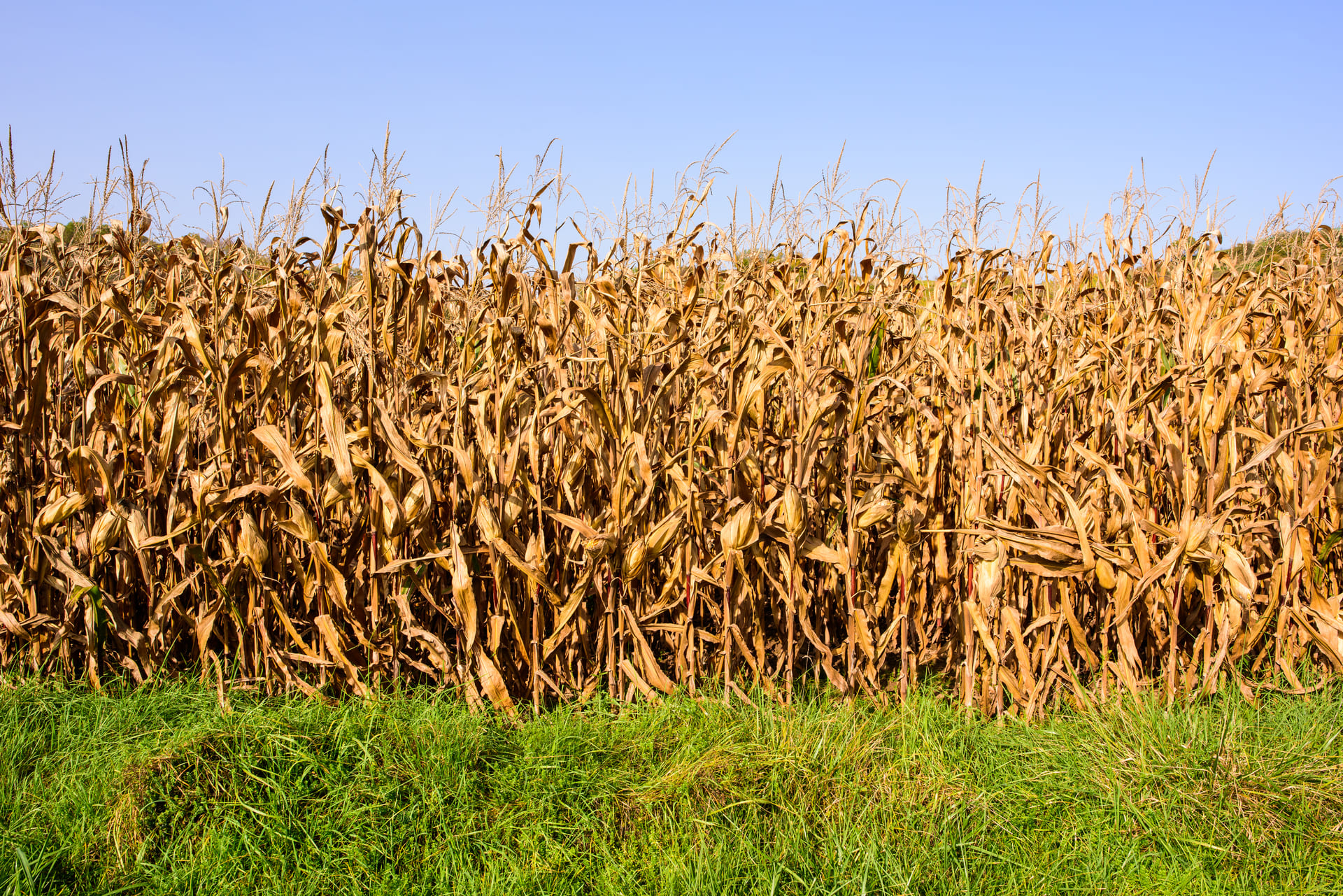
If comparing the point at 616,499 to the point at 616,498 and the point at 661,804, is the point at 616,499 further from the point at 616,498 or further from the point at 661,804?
the point at 661,804

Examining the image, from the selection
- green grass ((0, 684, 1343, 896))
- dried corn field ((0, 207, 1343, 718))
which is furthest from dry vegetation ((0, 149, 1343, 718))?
green grass ((0, 684, 1343, 896))

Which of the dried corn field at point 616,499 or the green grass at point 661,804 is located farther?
the dried corn field at point 616,499

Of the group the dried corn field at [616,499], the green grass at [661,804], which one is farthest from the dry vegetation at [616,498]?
the green grass at [661,804]

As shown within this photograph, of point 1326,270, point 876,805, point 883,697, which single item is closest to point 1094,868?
point 876,805

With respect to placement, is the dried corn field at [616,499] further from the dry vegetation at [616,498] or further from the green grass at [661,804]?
the green grass at [661,804]

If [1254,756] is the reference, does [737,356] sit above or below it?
above

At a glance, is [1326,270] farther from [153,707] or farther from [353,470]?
[153,707]

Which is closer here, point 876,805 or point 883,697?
point 876,805

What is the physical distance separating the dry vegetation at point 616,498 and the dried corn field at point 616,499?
1cm

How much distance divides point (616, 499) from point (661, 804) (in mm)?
857

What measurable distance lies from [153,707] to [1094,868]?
8.67 ft

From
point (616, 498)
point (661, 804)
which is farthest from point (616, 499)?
point (661, 804)

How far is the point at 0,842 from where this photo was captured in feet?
6.89

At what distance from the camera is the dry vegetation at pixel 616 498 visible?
8.71 ft
